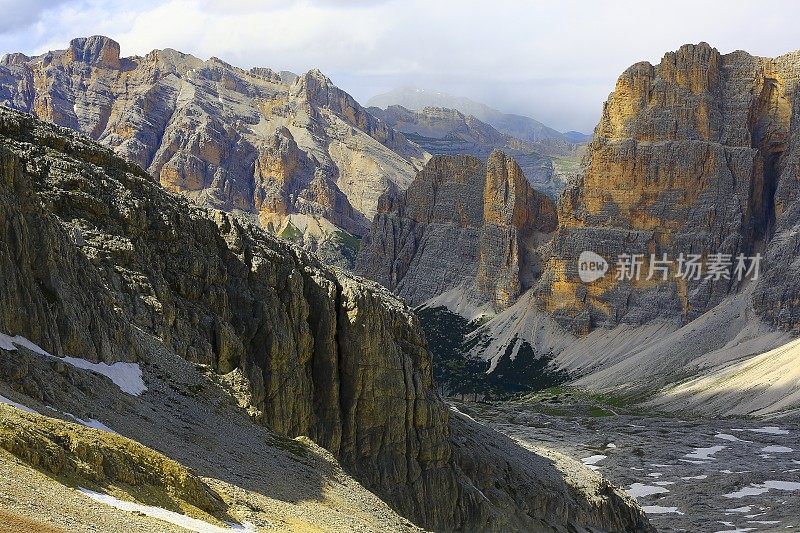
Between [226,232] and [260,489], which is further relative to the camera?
[226,232]

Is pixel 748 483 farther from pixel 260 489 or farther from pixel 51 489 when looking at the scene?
pixel 51 489

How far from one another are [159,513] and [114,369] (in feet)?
48.4

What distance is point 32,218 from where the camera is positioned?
142ft

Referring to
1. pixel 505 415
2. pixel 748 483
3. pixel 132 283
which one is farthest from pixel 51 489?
pixel 505 415

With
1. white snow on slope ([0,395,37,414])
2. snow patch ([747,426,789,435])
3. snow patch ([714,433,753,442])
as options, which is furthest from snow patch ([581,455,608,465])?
white snow on slope ([0,395,37,414])

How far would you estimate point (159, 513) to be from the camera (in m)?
30.2

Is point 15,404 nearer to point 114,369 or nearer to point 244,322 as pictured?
point 114,369

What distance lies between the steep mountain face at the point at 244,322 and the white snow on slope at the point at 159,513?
28.8 feet

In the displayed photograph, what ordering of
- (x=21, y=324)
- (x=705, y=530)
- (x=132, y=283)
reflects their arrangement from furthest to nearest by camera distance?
1. (x=705, y=530)
2. (x=132, y=283)
3. (x=21, y=324)

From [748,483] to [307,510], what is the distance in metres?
94.9

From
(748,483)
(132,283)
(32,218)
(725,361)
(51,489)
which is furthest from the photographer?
(725,361)

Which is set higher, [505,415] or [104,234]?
[104,234]

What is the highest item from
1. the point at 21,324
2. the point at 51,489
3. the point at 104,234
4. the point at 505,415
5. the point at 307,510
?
the point at 104,234

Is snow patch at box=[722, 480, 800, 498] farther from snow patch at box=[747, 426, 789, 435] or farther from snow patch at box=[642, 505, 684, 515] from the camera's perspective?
snow patch at box=[747, 426, 789, 435]
